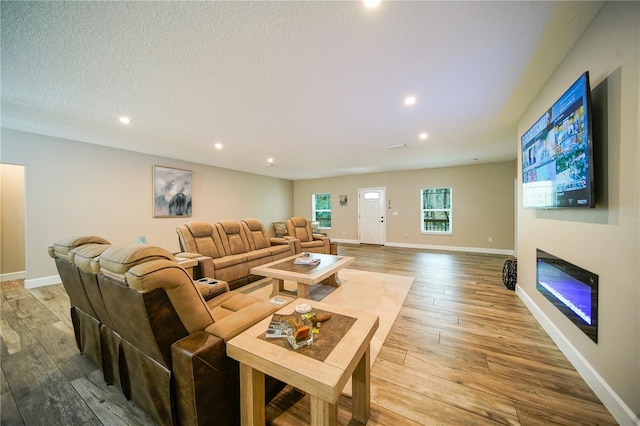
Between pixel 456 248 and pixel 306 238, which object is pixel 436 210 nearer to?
pixel 456 248

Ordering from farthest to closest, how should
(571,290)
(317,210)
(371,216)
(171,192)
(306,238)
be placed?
(317,210)
(371,216)
(306,238)
(171,192)
(571,290)

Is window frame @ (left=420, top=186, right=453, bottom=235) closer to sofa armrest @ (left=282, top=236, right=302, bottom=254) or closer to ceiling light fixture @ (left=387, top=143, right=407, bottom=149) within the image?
ceiling light fixture @ (left=387, top=143, right=407, bottom=149)

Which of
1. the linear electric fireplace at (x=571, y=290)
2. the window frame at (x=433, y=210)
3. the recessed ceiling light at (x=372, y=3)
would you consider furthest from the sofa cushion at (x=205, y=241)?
the window frame at (x=433, y=210)

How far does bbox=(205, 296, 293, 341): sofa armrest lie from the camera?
118 cm

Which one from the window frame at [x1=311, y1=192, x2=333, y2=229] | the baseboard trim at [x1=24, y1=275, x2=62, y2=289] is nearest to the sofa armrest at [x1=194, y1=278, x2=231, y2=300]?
the baseboard trim at [x1=24, y1=275, x2=62, y2=289]

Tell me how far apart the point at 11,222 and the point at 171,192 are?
103 inches

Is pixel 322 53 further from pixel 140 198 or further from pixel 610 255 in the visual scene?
pixel 140 198

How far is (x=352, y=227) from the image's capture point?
7.96 meters

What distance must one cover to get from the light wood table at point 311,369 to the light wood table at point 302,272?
1341 mm

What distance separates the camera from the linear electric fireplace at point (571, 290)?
1506 mm

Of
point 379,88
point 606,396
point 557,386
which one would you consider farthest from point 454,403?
point 379,88

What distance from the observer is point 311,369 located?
3.03 ft

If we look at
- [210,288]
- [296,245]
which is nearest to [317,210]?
[296,245]

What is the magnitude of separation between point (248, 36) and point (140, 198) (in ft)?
15.2
